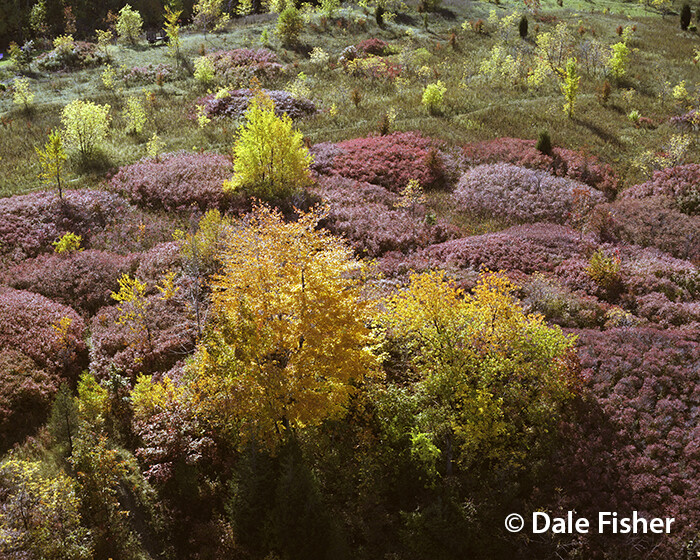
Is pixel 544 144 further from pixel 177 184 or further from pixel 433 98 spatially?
pixel 177 184

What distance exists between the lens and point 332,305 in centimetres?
1531

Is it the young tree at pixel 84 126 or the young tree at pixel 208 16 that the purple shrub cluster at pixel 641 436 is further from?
the young tree at pixel 208 16

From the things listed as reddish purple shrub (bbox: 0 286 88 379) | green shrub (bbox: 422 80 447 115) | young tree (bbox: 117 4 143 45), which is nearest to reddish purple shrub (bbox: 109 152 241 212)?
reddish purple shrub (bbox: 0 286 88 379)

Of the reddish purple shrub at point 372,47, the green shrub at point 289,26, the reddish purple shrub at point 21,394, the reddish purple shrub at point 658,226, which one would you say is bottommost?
Answer: the reddish purple shrub at point 21,394

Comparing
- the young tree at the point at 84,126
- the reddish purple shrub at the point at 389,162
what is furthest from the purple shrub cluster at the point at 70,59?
the reddish purple shrub at the point at 389,162

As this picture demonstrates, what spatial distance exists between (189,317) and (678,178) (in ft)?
101

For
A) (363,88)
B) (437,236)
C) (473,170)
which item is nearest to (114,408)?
(437,236)

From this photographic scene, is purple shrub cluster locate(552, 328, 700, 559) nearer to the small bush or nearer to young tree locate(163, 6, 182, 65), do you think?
the small bush

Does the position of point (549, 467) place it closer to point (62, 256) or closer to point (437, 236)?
point (437, 236)

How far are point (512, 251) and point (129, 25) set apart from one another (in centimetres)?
5813

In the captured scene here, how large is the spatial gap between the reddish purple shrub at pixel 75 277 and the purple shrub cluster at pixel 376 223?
11596 mm

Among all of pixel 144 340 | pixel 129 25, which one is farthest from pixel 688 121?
pixel 129 25

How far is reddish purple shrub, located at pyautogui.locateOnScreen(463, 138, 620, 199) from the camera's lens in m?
35.6

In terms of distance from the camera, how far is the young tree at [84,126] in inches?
1416
